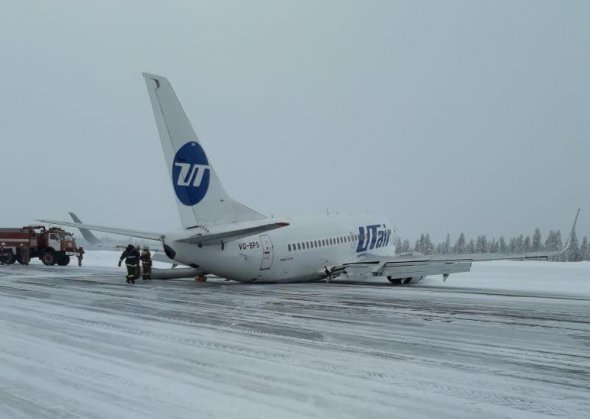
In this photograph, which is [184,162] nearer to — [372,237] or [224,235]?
[224,235]

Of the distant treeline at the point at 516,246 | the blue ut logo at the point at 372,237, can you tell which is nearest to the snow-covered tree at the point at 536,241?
the distant treeline at the point at 516,246

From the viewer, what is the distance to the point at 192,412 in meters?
5.14

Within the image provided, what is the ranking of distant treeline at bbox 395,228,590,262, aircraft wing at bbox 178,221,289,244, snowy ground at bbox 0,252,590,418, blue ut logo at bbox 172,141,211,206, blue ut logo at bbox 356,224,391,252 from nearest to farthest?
snowy ground at bbox 0,252,590,418 < aircraft wing at bbox 178,221,289,244 < blue ut logo at bbox 172,141,211,206 < blue ut logo at bbox 356,224,391,252 < distant treeline at bbox 395,228,590,262

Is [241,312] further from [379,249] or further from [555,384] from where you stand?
[379,249]

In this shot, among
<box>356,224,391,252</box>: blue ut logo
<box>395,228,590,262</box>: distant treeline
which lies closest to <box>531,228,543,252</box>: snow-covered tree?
<box>395,228,590,262</box>: distant treeline

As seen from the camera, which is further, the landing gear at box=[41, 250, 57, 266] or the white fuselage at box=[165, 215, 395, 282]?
the landing gear at box=[41, 250, 57, 266]

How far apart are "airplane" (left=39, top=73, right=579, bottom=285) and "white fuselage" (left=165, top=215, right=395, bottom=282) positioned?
0.11ft

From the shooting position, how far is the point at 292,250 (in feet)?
73.7

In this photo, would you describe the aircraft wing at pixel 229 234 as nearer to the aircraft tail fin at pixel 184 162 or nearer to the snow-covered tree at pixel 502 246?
the aircraft tail fin at pixel 184 162

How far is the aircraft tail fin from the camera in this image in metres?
18.4

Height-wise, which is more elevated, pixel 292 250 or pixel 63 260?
pixel 292 250

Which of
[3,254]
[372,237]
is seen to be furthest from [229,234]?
[3,254]

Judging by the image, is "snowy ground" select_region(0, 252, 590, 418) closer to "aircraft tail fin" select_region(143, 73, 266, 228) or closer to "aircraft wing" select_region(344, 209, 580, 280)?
"aircraft tail fin" select_region(143, 73, 266, 228)

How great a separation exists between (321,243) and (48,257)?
70.0 feet
